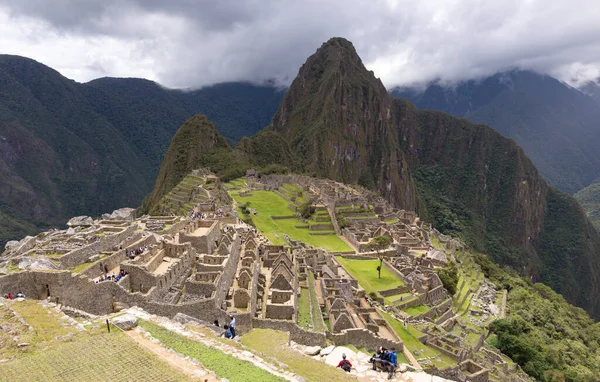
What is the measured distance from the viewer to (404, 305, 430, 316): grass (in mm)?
32034

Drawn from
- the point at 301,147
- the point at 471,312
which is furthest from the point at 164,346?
the point at 301,147

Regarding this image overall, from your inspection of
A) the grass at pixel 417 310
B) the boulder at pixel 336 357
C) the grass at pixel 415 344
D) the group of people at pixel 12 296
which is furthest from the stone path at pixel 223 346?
the grass at pixel 417 310

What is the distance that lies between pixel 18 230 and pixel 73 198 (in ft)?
160

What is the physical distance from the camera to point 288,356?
522 inches

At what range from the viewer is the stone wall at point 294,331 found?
17.4 metres

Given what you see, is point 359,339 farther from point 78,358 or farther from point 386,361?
point 78,358

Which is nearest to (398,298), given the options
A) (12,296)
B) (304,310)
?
(304,310)

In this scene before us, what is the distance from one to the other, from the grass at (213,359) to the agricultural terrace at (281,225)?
91.0ft

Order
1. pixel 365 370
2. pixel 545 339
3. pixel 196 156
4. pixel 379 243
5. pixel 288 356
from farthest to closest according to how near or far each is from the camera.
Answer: pixel 196 156
pixel 379 243
pixel 545 339
pixel 288 356
pixel 365 370

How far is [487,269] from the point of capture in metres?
62.4

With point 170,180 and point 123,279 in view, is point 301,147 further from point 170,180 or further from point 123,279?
point 123,279

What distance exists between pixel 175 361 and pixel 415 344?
1970 centimetres

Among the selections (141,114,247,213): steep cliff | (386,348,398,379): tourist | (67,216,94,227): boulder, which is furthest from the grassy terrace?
(141,114,247,213): steep cliff

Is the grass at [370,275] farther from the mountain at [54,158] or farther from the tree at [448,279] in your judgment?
the mountain at [54,158]
